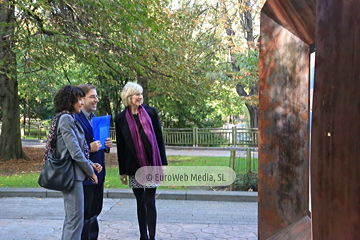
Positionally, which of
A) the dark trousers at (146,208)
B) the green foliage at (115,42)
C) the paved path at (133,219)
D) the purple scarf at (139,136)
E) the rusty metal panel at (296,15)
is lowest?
the paved path at (133,219)

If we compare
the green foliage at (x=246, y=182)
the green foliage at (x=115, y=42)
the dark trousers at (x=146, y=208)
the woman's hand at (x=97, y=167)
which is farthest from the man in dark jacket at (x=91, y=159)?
the green foliage at (x=115, y=42)

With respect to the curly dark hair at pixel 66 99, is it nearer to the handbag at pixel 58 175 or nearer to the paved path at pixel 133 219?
the handbag at pixel 58 175

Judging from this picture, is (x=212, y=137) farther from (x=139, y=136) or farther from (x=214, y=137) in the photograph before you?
(x=139, y=136)

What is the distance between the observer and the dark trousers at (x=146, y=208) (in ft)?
13.1

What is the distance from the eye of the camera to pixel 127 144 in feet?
13.1

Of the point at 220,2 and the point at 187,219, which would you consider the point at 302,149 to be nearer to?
the point at 187,219

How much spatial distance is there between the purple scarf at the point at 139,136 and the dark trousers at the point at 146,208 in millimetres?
320

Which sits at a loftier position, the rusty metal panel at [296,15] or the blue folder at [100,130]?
the rusty metal panel at [296,15]

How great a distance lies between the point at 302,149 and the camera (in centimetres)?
167

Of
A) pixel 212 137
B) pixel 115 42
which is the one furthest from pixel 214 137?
pixel 115 42

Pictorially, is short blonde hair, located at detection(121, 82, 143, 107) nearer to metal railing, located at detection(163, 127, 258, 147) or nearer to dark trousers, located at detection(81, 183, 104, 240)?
dark trousers, located at detection(81, 183, 104, 240)

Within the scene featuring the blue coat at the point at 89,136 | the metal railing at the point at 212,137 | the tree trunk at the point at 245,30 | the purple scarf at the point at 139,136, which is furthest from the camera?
the metal railing at the point at 212,137

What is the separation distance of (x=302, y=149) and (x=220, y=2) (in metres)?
17.9

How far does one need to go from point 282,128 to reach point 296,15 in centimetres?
53
